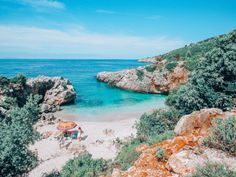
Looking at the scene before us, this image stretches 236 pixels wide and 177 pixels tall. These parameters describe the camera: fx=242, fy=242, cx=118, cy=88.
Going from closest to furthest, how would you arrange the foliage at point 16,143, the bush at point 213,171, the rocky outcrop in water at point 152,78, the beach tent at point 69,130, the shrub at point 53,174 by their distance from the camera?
the bush at point 213,171, the foliage at point 16,143, the shrub at point 53,174, the beach tent at point 69,130, the rocky outcrop in water at point 152,78

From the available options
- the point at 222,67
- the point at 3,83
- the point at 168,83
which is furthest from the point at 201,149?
the point at 168,83

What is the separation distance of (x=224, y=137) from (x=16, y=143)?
8225 mm

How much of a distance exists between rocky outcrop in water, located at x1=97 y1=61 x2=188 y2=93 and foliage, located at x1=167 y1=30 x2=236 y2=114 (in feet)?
73.5

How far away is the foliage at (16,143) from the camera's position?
978 centimetres

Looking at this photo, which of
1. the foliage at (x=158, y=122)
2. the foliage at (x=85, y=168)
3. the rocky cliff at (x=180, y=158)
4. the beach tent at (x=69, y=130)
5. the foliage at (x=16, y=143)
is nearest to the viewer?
the rocky cliff at (x=180, y=158)

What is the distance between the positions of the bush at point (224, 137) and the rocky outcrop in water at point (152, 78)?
103 feet

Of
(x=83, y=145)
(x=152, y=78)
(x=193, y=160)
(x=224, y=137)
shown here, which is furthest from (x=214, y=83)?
(x=152, y=78)

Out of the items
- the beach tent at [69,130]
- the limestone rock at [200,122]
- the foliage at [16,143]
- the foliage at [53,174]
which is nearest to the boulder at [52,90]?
the beach tent at [69,130]

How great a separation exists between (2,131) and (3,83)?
23008mm

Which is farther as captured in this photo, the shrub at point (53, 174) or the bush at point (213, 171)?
the shrub at point (53, 174)

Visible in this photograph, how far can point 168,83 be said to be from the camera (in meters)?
43.4

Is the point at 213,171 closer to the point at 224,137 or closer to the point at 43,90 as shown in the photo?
the point at 224,137

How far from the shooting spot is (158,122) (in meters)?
15.9

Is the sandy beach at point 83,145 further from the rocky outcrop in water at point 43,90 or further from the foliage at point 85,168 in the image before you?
the rocky outcrop in water at point 43,90
